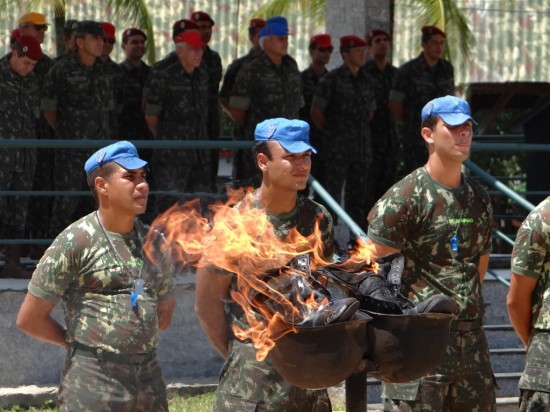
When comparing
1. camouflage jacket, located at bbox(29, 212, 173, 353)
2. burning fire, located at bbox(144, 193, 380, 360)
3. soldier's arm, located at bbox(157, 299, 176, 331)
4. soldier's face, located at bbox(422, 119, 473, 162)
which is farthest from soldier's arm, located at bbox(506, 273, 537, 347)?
camouflage jacket, located at bbox(29, 212, 173, 353)

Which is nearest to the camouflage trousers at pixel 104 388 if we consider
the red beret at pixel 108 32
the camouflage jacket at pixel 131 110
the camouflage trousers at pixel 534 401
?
the camouflage trousers at pixel 534 401

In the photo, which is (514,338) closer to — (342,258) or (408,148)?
(408,148)

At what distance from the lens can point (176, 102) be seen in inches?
451

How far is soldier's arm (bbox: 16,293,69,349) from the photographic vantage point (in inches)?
239

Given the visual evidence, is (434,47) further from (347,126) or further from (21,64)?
(21,64)

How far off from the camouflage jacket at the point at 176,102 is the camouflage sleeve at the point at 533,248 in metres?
5.43

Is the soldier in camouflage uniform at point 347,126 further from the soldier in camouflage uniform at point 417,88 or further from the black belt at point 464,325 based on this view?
the black belt at point 464,325

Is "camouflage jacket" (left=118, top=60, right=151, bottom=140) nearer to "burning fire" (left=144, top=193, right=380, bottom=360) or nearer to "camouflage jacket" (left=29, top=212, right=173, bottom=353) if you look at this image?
"burning fire" (left=144, top=193, right=380, bottom=360)

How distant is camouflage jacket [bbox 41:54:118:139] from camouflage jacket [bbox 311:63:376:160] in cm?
206

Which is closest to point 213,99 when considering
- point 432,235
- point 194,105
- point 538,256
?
point 194,105

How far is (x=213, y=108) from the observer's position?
1205 cm

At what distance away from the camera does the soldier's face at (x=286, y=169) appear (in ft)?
19.3

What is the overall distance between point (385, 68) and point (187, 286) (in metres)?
3.89

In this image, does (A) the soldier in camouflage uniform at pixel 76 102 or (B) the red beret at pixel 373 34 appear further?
(B) the red beret at pixel 373 34
